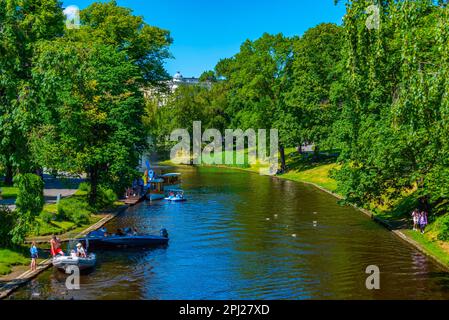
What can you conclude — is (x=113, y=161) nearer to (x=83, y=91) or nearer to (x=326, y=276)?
(x=83, y=91)

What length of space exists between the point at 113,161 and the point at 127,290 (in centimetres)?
2570

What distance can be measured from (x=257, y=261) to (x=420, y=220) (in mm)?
14701

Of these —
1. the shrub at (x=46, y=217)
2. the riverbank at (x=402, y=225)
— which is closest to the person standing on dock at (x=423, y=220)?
the riverbank at (x=402, y=225)

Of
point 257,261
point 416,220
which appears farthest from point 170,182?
point 257,261

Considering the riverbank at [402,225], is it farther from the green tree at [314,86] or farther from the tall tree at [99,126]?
the tall tree at [99,126]

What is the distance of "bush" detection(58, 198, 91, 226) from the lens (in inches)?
1778

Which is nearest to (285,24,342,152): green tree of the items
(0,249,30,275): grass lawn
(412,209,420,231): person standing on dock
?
(412,209,420,231): person standing on dock

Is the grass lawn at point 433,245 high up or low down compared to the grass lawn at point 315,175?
down

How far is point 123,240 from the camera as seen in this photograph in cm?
3903

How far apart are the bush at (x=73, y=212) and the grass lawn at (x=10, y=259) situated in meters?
11.9

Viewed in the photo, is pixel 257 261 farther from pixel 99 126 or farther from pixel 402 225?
pixel 99 126

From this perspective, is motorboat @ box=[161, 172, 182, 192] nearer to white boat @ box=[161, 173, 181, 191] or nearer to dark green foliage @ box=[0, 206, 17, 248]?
white boat @ box=[161, 173, 181, 191]

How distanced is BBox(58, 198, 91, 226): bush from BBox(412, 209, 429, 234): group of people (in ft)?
91.8

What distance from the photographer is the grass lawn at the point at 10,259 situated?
3018 centimetres
